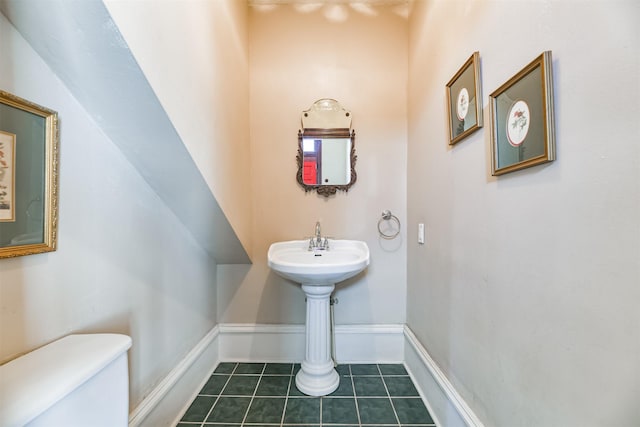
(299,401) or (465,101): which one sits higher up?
(465,101)

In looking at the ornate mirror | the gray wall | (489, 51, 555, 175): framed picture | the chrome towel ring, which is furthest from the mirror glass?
(489, 51, 555, 175): framed picture

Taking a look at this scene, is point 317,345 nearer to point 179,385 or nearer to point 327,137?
point 179,385

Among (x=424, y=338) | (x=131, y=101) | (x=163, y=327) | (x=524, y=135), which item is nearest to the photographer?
(x=524, y=135)

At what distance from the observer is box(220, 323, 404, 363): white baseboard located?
185cm

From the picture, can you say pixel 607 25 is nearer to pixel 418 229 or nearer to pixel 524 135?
pixel 524 135

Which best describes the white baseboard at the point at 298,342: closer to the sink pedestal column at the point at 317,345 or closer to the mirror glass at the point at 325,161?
the sink pedestal column at the point at 317,345

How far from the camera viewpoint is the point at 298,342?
1.86 metres

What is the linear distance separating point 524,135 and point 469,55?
527 millimetres

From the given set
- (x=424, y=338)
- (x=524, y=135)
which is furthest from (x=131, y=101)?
(x=424, y=338)

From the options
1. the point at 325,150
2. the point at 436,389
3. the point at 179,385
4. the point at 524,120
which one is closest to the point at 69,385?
the point at 179,385

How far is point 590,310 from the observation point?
1.90ft

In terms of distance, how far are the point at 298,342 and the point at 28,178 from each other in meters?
1.69

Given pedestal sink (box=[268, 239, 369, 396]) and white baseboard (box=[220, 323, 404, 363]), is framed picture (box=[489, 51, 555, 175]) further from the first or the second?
white baseboard (box=[220, 323, 404, 363])

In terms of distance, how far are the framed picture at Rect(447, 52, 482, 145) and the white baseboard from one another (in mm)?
1401
